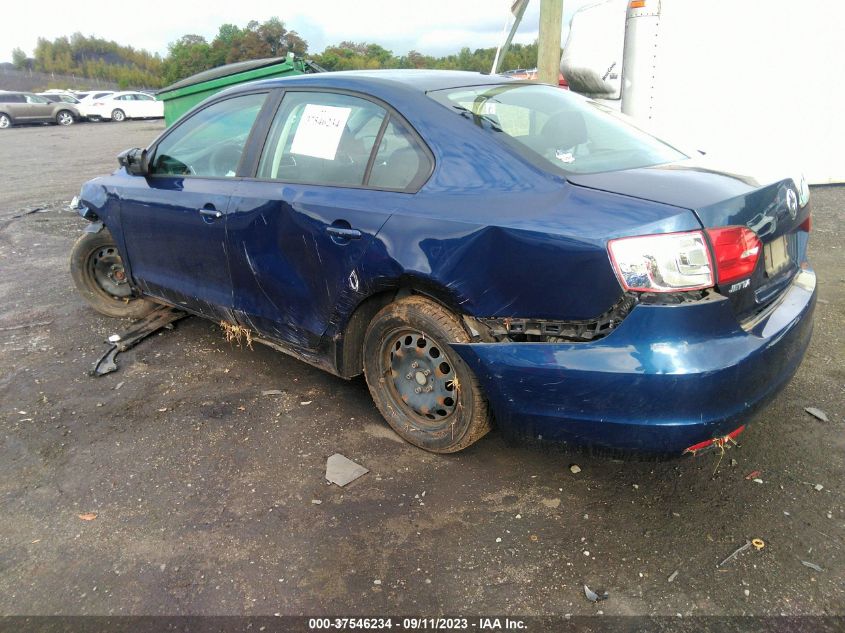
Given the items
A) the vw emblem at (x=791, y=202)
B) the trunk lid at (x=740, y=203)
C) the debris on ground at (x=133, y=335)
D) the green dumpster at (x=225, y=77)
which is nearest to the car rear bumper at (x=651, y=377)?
the trunk lid at (x=740, y=203)

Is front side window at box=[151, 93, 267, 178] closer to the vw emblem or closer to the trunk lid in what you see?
the trunk lid

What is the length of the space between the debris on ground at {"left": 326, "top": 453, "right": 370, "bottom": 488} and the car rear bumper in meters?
0.81

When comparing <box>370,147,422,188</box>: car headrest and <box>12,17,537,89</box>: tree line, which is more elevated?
<box>12,17,537,89</box>: tree line

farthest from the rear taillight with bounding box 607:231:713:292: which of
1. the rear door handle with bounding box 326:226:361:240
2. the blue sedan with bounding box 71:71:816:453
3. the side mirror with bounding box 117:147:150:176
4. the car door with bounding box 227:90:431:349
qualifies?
the side mirror with bounding box 117:147:150:176

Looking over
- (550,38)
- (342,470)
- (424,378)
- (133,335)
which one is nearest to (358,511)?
(342,470)

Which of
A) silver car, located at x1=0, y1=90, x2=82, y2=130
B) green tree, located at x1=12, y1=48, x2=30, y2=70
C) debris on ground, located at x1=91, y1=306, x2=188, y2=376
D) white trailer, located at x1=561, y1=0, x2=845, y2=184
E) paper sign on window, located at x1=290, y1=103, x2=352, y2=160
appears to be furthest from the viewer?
green tree, located at x1=12, y1=48, x2=30, y2=70

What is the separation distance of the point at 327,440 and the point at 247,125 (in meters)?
1.82

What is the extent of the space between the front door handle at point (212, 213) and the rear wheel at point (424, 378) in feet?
3.81

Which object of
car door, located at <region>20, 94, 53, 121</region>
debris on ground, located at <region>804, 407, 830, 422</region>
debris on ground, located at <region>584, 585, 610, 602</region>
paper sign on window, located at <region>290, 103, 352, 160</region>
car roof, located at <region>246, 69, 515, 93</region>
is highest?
car door, located at <region>20, 94, 53, 121</region>

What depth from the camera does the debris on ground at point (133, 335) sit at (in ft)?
13.6

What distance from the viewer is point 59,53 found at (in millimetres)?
94188

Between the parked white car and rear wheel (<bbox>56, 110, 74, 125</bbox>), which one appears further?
the parked white car

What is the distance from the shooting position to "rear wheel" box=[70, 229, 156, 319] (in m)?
4.95

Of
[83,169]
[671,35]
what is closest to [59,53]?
[83,169]
